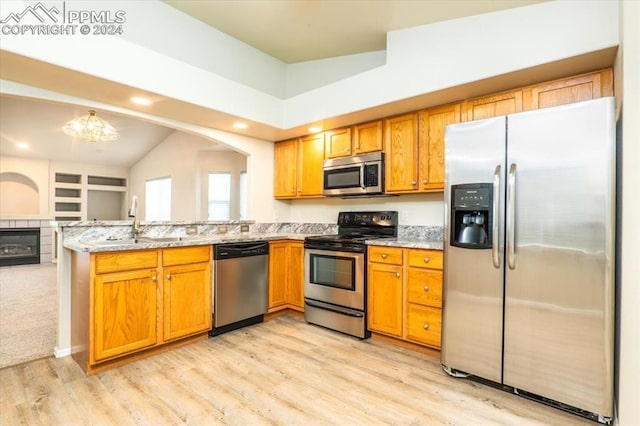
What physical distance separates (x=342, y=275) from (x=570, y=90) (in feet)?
7.85

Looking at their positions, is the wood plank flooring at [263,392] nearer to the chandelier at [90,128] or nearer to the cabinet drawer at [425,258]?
the cabinet drawer at [425,258]

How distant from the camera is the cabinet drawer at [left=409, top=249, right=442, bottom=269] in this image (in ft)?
8.57

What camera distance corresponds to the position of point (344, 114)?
324 cm

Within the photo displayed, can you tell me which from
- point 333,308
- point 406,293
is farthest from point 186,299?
point 406,293

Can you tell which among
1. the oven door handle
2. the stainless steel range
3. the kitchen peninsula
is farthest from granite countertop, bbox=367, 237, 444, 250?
the oven door handle

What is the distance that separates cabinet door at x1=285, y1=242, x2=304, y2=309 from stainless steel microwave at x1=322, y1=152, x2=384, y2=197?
76cm

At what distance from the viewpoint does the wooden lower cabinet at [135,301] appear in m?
2.34

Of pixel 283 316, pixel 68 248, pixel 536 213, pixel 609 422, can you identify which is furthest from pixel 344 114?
pixel 609 422

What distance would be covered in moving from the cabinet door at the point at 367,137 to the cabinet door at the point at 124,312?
Answer: 239 cm

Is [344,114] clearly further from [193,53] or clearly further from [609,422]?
[609,422]

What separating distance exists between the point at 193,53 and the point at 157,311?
2.48 metres

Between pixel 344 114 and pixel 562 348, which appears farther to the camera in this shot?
pixel 344 114
